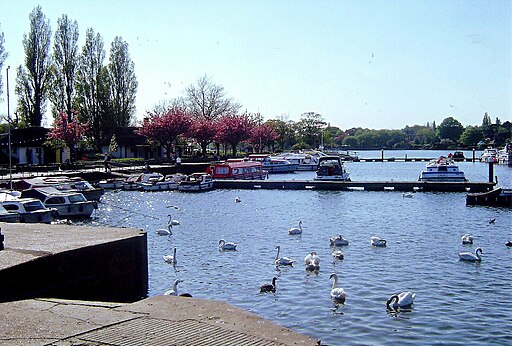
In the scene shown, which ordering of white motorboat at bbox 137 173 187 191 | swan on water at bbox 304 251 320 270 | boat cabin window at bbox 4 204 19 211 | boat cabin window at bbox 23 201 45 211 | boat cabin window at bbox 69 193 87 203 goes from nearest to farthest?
swan on water at bbox 304 251 320 270, boat cabin window at bbox 4 204 19 211, boat cabin window at bbox 23 201 45 211, boat cabin window at bbox 69 193 87 203, white motorboat at bbox 137 173 187 191

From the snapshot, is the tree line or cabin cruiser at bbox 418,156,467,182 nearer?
cabin cruiser at bbox 418,156,467,182

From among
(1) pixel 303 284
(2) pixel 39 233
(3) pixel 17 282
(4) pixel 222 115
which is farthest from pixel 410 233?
(4) pixel 222 115

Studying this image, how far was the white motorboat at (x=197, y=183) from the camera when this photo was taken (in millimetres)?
60750

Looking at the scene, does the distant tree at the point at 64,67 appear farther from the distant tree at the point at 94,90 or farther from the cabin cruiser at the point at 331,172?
the cabin cruiser at the point at 331,172

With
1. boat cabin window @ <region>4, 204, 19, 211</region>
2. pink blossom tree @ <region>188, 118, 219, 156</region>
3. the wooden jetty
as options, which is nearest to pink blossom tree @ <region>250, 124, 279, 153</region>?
pink blossom tree @ <region>188, 118, 219, 156</region>

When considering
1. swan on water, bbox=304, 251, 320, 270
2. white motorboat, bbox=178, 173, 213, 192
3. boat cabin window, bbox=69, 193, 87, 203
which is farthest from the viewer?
white motorboat, bbox=178, 173, 213, 192

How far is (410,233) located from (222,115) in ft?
309

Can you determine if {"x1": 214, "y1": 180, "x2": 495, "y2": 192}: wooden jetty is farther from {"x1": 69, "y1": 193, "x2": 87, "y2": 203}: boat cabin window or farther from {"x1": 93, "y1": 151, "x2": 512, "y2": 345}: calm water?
{"x1": 69, "y1": 193, "x2": 87, "y2": 203}: boat cabin window

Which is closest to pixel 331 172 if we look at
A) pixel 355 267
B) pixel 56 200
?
pixel 56 200

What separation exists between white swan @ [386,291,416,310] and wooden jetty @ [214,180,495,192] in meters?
39.7

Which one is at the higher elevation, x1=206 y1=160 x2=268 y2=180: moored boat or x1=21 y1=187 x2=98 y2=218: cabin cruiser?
x1=206 y1=160 x2=268 y2=180: moored boat

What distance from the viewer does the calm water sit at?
54.7 ft

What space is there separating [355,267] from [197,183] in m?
38.9

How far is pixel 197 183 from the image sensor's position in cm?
6144
